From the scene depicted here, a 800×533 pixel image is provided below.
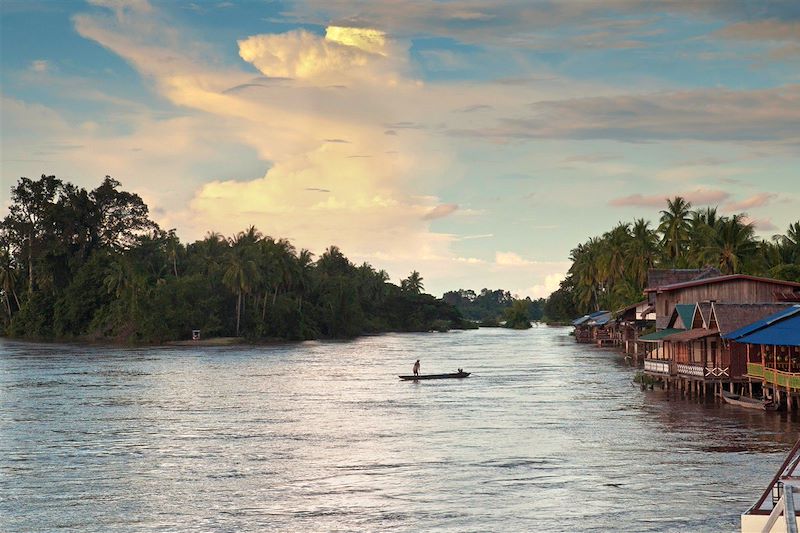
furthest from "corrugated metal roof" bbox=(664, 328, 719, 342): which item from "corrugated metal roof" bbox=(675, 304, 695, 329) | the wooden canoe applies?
the wooden canoe

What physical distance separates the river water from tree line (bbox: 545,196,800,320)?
2009 centimetres

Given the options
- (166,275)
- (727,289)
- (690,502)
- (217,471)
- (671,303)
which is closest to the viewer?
(690,502)

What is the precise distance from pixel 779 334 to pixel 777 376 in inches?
112

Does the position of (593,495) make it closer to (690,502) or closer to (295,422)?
(690,502)

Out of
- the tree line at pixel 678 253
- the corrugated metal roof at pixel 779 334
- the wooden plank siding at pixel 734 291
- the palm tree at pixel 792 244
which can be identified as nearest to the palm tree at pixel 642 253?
the tree line at pixel 678 253

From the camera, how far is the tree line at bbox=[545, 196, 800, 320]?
82188 mm

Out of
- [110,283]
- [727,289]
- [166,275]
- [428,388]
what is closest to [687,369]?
[727,289]

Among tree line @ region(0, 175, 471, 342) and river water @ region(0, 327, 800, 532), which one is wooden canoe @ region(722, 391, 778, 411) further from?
tree line @ region(0, 175, 471, 342)

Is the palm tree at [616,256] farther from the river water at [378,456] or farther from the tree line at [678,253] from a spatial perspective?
the river water at [378,456]

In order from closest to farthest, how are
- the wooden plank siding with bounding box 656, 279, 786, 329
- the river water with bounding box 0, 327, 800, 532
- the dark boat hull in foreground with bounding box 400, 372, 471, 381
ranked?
the river water with bounding box 0, 327, 800, 532, the wooden plank siding with bounding box 656, 279, 786, 329, the dark boat hull in foreground with bounding box 400, 372, 471, 381

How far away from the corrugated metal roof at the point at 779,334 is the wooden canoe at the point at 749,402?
3311 mm

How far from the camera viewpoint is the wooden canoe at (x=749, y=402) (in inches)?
1788

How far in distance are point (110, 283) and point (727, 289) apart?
104 m

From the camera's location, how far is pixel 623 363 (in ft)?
293
